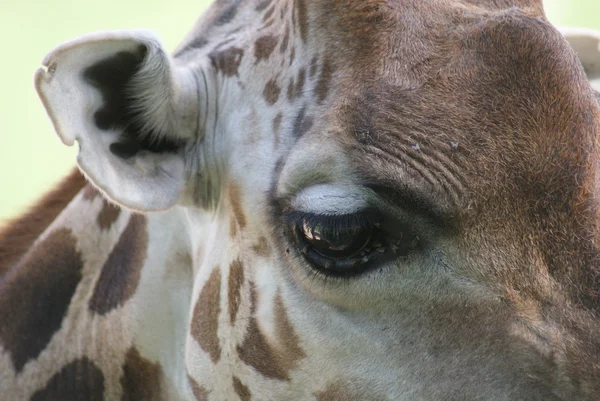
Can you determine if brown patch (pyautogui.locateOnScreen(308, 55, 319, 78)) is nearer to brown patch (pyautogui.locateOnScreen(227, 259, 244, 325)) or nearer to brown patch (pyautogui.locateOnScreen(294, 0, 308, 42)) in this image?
brown patch (pyautogui.locateOnScreen(294, 0, 308, 42))

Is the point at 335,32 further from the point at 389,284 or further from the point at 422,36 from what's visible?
the point at 389,284

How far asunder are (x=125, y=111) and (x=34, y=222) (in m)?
1.24

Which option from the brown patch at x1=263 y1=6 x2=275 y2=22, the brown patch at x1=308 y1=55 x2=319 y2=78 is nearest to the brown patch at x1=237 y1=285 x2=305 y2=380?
the brown patch at x1=308 y1=55 x2=319 y2=78

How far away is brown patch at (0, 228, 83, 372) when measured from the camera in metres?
3.45

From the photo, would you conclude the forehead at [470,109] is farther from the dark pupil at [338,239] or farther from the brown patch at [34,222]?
the brown patch at [34,222]

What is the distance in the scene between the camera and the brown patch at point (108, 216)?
3.51 meters

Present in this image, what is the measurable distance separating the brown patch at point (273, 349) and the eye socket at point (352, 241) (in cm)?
27

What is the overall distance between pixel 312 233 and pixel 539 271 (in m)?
0.70

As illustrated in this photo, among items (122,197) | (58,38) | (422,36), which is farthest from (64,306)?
(58,38)

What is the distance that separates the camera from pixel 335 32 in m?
2.79

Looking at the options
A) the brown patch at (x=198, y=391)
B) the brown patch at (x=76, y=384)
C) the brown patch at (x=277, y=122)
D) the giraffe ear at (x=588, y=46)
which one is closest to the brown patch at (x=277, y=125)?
the brown patch at (x=277, y=122)

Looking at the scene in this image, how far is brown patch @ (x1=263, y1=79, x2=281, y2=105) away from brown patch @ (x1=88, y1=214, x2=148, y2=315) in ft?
2.85

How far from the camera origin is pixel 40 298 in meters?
3.51

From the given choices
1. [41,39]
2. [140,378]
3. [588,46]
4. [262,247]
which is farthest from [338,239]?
[41,39]
